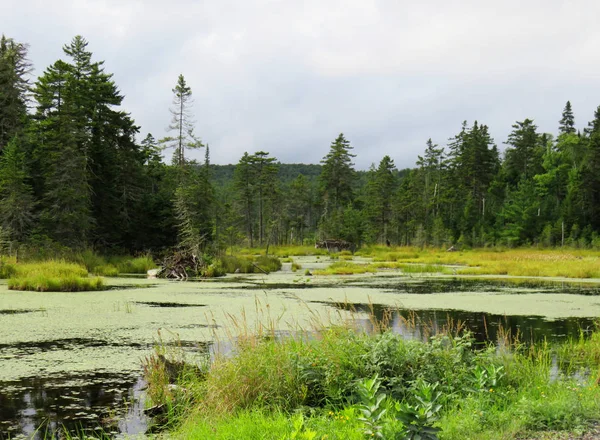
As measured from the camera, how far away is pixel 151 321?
11.3 meters

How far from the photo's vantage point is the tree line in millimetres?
27531

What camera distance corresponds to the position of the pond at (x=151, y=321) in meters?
6.08

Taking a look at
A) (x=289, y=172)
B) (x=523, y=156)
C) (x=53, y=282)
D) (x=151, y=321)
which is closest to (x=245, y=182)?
(x=523, y=156)

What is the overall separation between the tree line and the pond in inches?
362

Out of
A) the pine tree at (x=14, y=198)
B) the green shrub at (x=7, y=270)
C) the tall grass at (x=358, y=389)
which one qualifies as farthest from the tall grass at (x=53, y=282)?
the tall grass at (x=358, y=389)

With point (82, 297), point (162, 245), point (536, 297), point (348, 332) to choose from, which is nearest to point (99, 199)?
point (162, 245)

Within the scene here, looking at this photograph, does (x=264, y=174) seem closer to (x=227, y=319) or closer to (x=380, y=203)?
(x=380, y=203)

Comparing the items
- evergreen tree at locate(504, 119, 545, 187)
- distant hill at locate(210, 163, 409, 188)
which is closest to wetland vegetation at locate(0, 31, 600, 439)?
evergreen tree at locate(504, 119, 545, 187)

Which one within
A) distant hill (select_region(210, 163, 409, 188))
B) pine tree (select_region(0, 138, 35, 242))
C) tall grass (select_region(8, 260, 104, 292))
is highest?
distant hill (select_region(210, 163, 409, 188))

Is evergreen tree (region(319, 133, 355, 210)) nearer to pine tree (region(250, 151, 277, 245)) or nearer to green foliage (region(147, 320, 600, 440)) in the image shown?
pine tree (region(250, 151, 277, 245))

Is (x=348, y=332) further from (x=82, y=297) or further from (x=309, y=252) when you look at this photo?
(x=309, y=252)

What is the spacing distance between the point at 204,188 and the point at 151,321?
89.8 ft

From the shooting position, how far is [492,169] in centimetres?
7206

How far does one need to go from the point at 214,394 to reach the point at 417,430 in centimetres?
233
